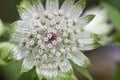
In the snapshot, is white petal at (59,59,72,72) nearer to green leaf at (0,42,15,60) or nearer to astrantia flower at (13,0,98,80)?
astrantia flower at (13,0,98,80)

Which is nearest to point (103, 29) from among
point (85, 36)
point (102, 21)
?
point (102, 21)

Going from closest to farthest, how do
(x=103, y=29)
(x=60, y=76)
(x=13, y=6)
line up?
(x=60, y=76) < (x=103, y=29) < (x=13, y=6)

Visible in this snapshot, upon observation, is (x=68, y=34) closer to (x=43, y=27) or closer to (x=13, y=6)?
(x=43, y=27)

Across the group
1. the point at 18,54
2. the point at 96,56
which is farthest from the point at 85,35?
the point at 96,56

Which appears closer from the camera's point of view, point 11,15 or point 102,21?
point 102,21

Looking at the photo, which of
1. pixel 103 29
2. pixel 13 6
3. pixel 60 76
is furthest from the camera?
pixel 13 6

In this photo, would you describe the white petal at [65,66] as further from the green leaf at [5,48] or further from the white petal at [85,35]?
the green leaf at [5,48]

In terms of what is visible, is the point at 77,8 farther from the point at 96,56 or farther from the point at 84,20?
the point at 96,56
